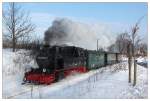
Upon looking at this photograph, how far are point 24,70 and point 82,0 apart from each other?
3888 millimetres

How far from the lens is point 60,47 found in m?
13.6

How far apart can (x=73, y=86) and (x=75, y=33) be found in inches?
79.7

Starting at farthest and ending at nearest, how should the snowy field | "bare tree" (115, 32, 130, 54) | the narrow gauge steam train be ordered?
the narrow gauge steam train → "bare tree" (115, 32, 130, 54) → the snowy field

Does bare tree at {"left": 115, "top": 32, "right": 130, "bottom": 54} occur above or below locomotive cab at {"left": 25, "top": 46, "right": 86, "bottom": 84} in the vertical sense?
above

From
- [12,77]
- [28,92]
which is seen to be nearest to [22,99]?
[28,92]

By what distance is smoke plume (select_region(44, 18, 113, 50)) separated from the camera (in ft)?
36.8

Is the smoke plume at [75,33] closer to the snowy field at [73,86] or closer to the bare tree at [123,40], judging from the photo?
the bare tree at [123,40]

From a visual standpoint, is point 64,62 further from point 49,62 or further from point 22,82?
point 22,82

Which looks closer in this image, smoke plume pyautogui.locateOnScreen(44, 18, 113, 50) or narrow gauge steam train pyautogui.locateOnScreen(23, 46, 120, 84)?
smoke plume pyautogui.locateOnScreen(44, 18, 113, 50)

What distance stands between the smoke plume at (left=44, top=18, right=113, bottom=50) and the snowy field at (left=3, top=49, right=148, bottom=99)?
4.33ft

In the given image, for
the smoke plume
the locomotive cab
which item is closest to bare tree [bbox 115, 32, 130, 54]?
the smoke plume

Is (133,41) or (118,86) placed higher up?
(133,41)

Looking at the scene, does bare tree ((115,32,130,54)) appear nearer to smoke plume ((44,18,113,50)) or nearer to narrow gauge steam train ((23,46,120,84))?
smoke plume ((44,18,113,50))

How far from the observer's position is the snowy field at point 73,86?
1031 centimetres
